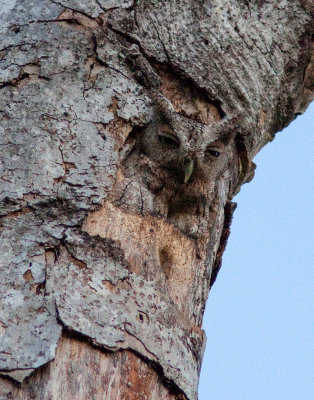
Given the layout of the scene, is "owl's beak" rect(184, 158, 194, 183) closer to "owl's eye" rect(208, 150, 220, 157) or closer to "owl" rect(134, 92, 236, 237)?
"owl" rect(134, 92, 236, 237)

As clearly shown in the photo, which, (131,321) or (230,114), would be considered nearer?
(131,321)

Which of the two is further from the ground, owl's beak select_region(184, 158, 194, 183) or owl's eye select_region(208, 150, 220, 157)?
owl's eye select_region(208, 150, 220, 157)

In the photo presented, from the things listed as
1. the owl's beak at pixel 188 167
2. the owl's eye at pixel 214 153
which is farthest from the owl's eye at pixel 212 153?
the owl's beak at pixel 188 167

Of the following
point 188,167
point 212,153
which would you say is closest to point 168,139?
point 188,167

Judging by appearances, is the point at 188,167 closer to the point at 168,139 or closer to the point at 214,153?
the point at 168,139

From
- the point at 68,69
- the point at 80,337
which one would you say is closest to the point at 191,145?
the point at 68,69

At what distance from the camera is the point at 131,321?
2678 millimetres

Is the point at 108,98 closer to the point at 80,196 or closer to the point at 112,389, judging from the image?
the point at 80,196

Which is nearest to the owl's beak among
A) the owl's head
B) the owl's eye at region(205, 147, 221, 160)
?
the owl's head

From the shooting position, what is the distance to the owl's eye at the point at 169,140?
11.2 ft

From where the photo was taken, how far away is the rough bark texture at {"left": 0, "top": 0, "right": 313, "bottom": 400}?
2557 millimetres

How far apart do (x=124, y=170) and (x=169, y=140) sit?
0.30m

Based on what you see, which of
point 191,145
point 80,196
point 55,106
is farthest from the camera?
point 191,145

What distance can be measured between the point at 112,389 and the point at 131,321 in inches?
10.3
